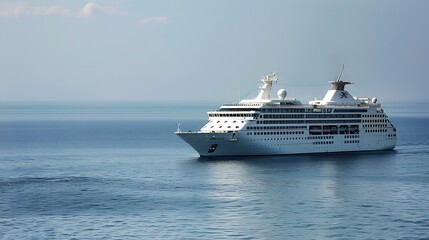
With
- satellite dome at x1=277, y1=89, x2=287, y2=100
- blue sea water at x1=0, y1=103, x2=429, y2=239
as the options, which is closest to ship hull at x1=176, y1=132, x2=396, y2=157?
blue sea water at x1=0, y1=103, x2=429, y2=239

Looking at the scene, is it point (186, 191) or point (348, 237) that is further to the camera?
point (186, 191)

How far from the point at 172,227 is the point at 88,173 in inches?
1427

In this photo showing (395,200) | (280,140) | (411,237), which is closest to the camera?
(411,237)

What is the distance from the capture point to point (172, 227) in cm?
6138

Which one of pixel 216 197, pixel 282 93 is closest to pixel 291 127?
pixel 282 93

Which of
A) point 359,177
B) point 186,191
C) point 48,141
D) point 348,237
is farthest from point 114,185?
point 48,141

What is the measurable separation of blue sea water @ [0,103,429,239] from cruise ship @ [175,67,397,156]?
6.94 ft

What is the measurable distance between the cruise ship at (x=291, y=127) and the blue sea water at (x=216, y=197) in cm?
212

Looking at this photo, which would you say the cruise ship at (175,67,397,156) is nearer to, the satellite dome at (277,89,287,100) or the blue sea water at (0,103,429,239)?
the satellite dome at (277,89,287,100)

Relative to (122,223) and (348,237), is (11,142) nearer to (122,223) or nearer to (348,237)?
(122,223)

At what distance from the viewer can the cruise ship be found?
10634 centimetres

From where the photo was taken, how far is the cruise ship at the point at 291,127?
106m

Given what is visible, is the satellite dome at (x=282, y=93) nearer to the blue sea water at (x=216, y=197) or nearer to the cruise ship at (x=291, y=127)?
the cruise ship at (x=291, y=127)

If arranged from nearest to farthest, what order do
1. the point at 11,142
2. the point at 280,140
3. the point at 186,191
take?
1. the point at 186,191
2. the point at 280,140
3. the point at 11,142
